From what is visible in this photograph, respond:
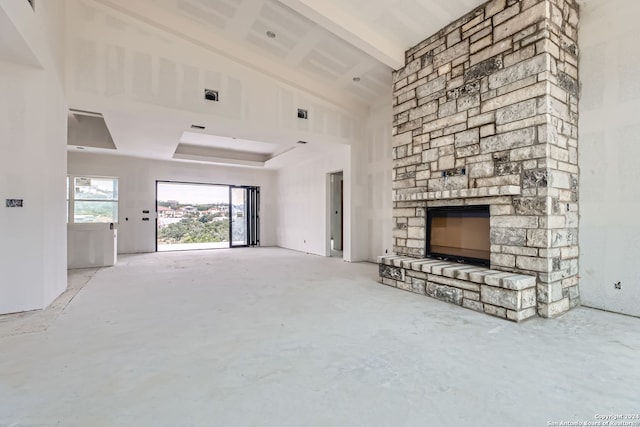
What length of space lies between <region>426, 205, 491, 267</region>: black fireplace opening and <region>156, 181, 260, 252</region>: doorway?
23.7 feet

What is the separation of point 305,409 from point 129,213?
8.79 meters

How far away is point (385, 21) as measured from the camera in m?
4.20

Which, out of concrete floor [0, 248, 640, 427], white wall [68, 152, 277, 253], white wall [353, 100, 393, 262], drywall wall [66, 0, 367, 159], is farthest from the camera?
white wall [68, 152, 277, 253]

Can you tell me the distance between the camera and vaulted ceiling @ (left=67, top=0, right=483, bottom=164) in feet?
13.1

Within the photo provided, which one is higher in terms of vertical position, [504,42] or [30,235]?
[504,42]

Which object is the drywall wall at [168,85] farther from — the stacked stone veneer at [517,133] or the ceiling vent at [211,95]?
the stacked stone veneer at [517,133]

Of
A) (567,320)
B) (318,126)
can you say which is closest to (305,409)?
(567,320)

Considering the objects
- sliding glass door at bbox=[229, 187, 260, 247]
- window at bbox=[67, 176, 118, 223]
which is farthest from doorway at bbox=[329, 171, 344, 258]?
window at bbox=[67, 176, 118, 223]

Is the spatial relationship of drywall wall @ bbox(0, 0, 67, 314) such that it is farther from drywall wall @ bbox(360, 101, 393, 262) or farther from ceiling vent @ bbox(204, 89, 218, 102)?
drywall wall @ bbox(360, 101, 393, 262)

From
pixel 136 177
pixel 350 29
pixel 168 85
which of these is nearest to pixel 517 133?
pixel 350 29

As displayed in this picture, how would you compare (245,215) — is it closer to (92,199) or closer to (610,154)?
(92,199)

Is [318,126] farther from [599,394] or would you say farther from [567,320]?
[599,394]

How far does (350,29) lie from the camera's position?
4.11 meters

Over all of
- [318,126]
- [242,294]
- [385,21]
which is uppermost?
[385,21]
